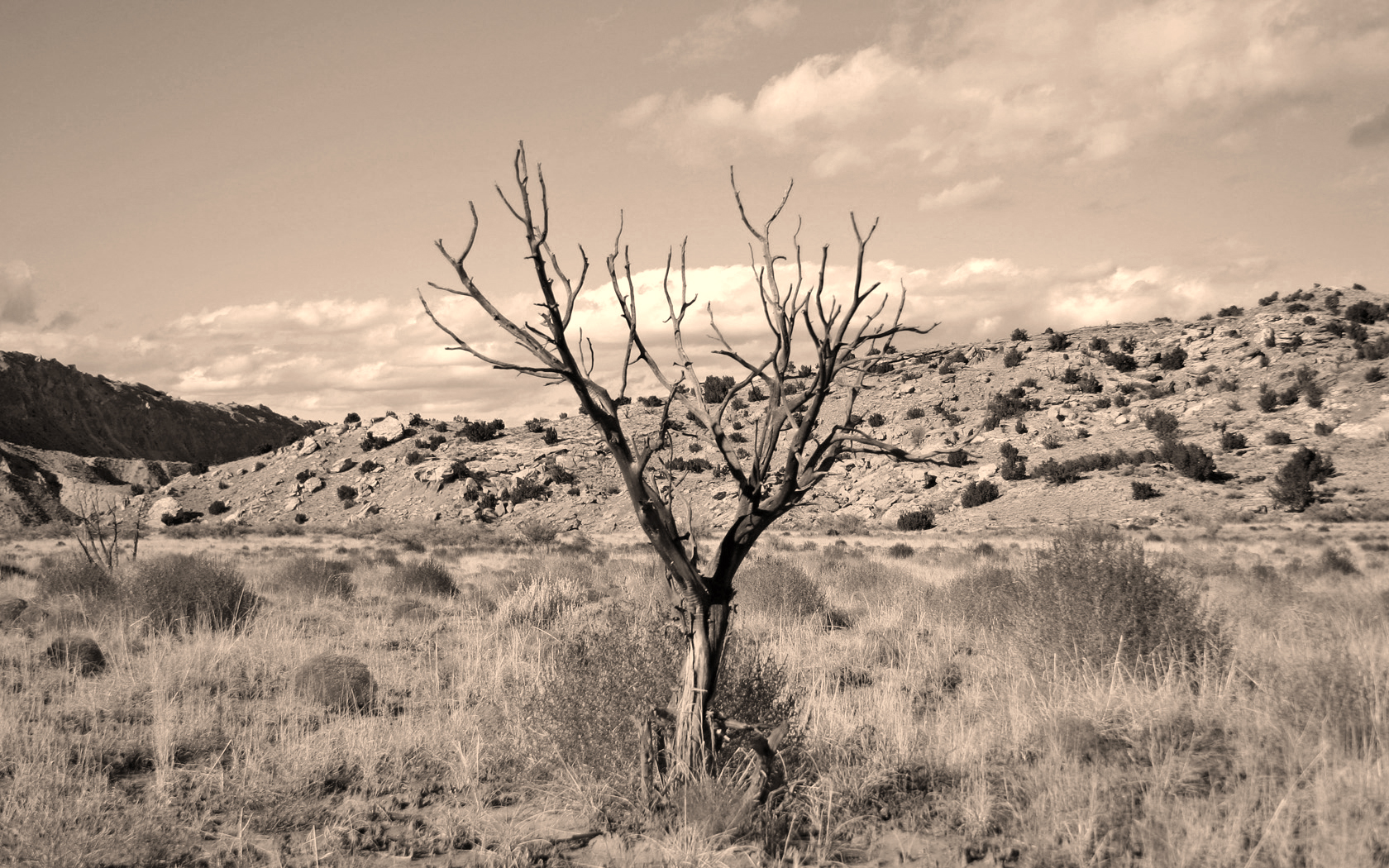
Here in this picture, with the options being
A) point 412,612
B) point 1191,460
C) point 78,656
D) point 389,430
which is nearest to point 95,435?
point 389,430

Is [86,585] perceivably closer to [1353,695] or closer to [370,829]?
[370,829]

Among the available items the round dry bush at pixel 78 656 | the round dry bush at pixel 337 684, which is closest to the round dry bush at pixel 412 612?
the round dry bush at pixel 78 656

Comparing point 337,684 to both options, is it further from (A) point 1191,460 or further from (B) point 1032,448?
(B) point 1032,448

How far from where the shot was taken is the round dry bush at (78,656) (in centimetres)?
795

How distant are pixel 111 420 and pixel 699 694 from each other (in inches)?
3978

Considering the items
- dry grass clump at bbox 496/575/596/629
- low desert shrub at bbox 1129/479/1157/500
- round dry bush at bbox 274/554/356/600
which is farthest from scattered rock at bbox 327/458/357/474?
low desert shrub at bbox 1129/479/1157/500

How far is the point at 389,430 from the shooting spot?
4972 cm

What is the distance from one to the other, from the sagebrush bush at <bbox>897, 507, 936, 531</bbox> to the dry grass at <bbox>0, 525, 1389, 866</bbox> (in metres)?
22.4

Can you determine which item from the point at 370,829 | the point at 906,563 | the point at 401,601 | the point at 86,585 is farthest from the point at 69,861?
the point at 906,563

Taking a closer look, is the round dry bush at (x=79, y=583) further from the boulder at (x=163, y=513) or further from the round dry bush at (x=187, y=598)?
the boulder at (x=163, y=513)

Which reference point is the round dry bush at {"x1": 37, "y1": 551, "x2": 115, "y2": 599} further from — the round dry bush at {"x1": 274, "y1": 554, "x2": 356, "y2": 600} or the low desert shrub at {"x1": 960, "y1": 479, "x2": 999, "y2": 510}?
the low desert shrub at {"x1": 960, "y1": 479, "x2": 999, "y2": 510}

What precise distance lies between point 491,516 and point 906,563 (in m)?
24.4

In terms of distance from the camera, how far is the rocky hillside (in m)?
30.0

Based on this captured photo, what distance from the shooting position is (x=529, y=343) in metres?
3.63
